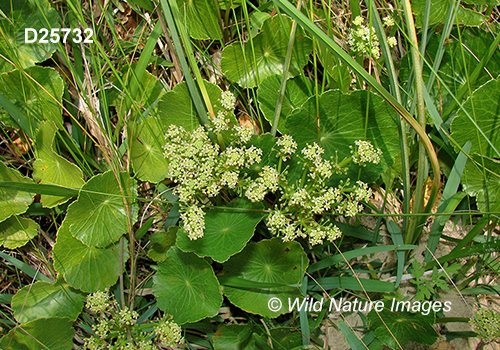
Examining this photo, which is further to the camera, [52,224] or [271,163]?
[52,224]

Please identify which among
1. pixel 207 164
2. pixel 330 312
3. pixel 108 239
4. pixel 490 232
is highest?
pixel 207 164

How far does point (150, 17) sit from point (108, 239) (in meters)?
1.46

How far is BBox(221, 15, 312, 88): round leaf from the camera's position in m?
2.00

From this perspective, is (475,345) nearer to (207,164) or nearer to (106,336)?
(207,164)

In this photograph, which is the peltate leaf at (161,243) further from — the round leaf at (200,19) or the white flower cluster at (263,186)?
the round leaf at (200,19)

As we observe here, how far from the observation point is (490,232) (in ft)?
6.88

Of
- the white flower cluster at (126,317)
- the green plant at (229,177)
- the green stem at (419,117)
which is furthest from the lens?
the white flower cluster at (126,317)

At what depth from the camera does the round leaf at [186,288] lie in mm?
1891

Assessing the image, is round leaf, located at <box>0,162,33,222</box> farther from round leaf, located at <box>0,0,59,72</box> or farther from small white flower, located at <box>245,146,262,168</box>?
small white flower, located at <box>245,146,262,168</box>

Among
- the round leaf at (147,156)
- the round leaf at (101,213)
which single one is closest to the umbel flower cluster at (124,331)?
the round leaf at (101,213)

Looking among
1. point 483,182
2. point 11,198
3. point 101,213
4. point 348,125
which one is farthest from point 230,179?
point 483,182

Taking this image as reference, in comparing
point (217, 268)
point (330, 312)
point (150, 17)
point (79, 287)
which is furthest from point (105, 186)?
point (330, 312)

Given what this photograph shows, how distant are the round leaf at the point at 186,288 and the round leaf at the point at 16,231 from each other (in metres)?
0.87

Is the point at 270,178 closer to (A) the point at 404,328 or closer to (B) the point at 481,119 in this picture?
(A) the point at 404,328
